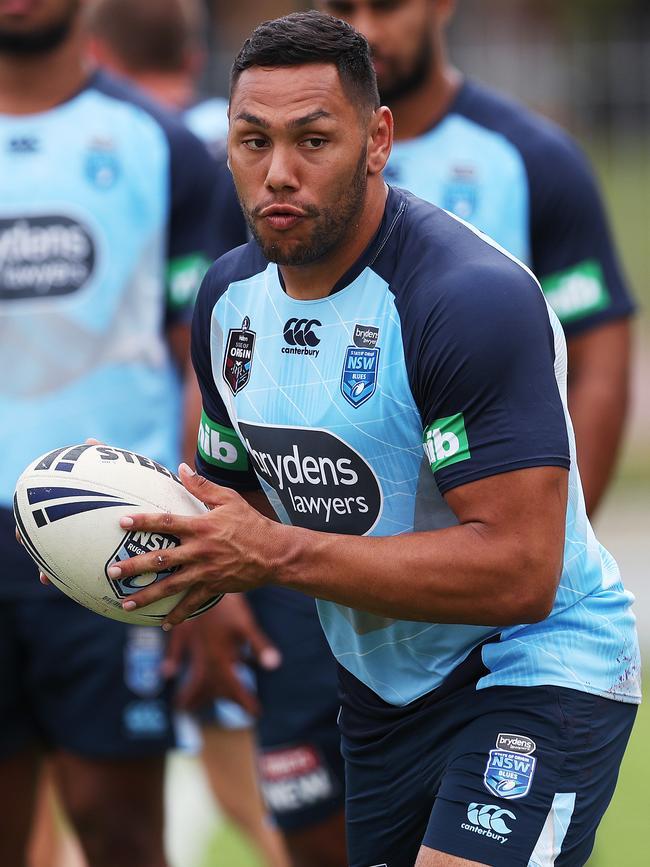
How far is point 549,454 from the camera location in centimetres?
361

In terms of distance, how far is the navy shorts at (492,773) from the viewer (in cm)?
375

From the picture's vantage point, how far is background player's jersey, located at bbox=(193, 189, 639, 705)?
143 inches

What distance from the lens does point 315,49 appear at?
3.82 metres

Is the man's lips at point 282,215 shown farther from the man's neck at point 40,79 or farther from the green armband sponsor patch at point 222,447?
the man's neck at point 40,79

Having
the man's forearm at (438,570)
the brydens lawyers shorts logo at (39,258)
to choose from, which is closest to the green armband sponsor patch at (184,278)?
the brydens lawyers shorts logo at (39,258)

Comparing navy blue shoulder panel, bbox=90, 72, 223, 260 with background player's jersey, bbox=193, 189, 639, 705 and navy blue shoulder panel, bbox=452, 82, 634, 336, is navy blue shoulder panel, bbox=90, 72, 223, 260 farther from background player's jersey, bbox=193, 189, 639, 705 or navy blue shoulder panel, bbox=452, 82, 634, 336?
background player's jersey, bbox=193, 189, 639, 705

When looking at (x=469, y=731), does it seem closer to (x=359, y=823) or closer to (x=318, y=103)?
(x=359, y=823)

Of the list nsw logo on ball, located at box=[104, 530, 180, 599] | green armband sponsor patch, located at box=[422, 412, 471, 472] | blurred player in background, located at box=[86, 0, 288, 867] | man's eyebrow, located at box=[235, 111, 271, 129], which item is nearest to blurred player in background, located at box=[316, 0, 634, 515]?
blurred player in background, located at box=[86, 0, 288, 867]

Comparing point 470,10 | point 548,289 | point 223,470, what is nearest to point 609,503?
point 548,289

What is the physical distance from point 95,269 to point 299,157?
2.04 meters

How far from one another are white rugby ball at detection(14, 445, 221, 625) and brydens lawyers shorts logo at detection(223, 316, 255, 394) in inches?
12.9

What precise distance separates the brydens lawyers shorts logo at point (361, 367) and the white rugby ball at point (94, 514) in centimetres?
45

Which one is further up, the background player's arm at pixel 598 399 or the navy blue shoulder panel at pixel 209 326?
the navy blue shoulder panel at pixel 209 326

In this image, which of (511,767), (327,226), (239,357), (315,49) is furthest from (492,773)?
(315,49)
